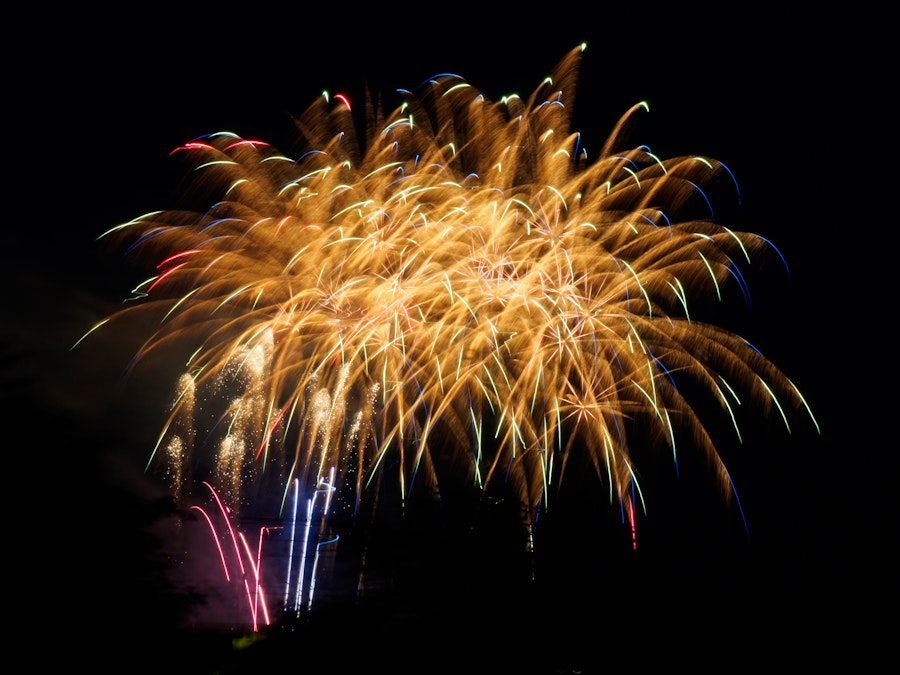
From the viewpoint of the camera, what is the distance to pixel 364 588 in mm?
13609

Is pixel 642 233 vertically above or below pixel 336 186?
below

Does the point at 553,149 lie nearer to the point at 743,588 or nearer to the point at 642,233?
the point at 642,233

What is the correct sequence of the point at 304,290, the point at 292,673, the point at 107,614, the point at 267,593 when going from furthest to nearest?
1. the point at 267,593
2. the point at 304,290
3. the point at 292,673
4. the point at 107,614

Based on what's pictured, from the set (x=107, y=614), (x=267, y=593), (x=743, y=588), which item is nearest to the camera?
(x=107, y=614)

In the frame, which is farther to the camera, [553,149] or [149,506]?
[553,149]

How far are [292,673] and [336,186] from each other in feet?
24.1

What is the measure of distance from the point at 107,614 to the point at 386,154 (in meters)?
8.13

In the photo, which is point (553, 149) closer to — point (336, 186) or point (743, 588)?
point (336, 186)

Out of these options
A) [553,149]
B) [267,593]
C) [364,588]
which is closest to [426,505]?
[364,588]

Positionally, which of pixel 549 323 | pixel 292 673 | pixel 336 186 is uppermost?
pixel 336 186

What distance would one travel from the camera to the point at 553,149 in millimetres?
12711

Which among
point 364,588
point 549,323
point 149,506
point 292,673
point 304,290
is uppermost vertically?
point 304,290

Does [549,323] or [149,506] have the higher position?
[549,323]

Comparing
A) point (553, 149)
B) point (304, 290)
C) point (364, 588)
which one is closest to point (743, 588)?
point (364, 588)
